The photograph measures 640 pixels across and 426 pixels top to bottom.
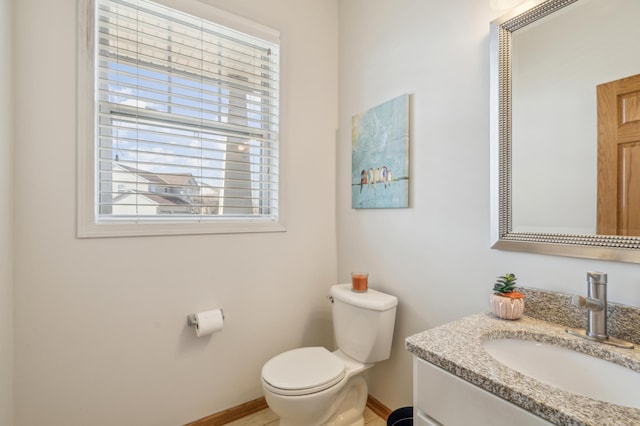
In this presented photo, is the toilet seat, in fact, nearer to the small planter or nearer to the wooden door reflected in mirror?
the small planter

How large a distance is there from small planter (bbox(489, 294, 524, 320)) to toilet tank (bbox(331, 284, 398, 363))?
0.57 meters

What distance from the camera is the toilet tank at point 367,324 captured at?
5.01 feet

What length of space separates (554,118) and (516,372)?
87cm

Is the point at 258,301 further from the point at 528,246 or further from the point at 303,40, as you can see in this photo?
the point at 303,40

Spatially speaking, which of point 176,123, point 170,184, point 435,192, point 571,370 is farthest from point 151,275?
point 571,370

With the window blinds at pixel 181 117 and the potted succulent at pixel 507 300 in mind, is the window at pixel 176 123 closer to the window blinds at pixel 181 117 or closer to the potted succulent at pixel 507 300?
the window blinds at pixel 181 117

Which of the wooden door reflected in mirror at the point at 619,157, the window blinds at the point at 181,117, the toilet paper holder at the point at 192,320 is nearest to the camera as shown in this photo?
the wooden door reflected in mirror at the point at 619,157

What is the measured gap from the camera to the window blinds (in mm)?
1454

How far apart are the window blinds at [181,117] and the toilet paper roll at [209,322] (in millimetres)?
529

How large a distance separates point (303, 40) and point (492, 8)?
3.82ft

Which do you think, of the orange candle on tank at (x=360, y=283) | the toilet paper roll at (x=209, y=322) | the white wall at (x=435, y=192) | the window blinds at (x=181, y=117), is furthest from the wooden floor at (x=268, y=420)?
the window blinds at (x=181, y=117)

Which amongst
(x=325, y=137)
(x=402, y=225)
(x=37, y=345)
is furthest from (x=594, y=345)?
(x=37, y=345)

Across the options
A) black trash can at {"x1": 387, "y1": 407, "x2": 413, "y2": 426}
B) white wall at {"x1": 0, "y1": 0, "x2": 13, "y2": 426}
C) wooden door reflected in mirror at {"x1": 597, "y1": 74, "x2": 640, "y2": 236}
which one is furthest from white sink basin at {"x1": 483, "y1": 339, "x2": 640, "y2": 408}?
white wall at {"x1": 0, "y1": 0, "x2": 13, "y2": 426}

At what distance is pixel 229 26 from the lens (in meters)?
1.70
